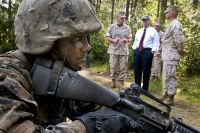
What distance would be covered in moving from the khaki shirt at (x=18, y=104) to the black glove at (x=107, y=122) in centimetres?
5

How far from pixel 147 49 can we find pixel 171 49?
4.53 ft

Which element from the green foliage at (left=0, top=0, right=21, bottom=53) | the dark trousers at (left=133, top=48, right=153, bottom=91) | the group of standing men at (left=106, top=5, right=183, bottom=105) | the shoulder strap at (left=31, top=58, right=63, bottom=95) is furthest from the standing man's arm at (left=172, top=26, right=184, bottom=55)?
the green foliage at (left=0, top=0, right=21, bottom=53)

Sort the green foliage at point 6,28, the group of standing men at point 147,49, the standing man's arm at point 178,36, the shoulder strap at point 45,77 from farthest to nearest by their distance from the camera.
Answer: the green foliage at point 6,28, the group of standing men at point 147,49, the standing man's arm at point 178,36, the shoulder strap at point 45,77

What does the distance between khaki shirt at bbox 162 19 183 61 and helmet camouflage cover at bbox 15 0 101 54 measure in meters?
5.80

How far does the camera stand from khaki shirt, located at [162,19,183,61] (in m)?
7.80

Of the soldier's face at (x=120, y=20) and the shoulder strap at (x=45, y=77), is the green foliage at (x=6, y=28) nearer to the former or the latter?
the soldier's face at (x=120, y=20)

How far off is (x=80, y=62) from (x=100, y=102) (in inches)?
11.7

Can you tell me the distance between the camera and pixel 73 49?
2270mm

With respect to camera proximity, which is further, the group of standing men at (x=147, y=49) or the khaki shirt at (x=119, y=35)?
the khaki shirt at (x=119, y=35)

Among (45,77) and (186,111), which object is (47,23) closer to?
(45,77)

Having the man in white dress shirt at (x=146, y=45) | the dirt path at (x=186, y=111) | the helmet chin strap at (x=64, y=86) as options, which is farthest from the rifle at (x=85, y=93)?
the man in white dress shirt at (x=146, y=45)

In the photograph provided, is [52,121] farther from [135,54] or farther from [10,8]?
[10,8]

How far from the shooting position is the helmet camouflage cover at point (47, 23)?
7.02 ft

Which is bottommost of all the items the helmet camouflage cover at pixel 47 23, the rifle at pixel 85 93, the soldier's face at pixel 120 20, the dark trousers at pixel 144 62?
the dark trousers at pixel 144 62
